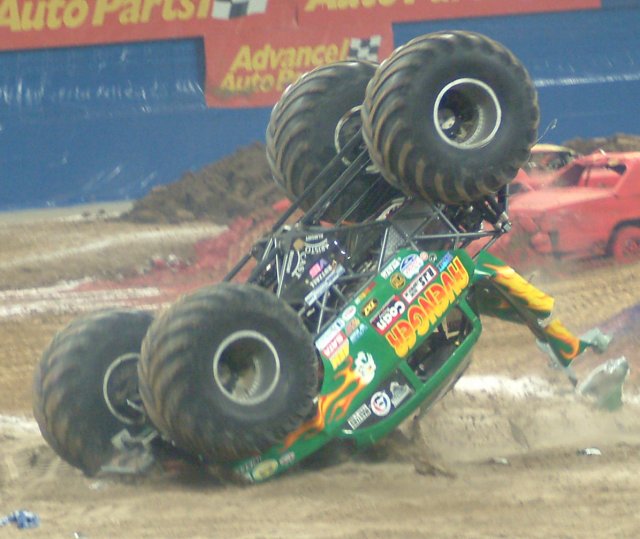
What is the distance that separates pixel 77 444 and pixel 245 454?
96 cm

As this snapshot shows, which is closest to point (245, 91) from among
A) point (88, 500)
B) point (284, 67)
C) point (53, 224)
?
point (284, 67)

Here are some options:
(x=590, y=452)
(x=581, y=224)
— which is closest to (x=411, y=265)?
(x=590, y=452)

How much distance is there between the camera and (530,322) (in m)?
6.93

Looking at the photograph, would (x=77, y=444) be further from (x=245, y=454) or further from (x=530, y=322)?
Result: (x=530, y=322)

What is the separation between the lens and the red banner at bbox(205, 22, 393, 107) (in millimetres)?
14320

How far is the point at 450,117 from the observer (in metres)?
6.38

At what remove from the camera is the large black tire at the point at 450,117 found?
6.09m

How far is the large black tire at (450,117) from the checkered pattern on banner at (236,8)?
27.7 feet

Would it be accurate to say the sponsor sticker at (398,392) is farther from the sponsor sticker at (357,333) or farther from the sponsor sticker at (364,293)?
the sponsor sticker at (364,293)

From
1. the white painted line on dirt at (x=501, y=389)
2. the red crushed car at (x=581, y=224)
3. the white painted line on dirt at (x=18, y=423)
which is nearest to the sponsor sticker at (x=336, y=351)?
the white painted line on dirt at (x=501, y=389)

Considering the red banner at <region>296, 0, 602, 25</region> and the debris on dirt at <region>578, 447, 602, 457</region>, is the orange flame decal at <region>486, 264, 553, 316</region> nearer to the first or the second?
the debris on dirt at <region>578, 447, 602, 457</region>

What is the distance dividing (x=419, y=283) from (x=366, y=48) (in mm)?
8455

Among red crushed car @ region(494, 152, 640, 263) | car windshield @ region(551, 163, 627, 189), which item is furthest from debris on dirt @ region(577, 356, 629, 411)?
car windshield @ region(551, 163, 627, 189)

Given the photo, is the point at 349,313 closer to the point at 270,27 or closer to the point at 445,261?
the point at 445,261
